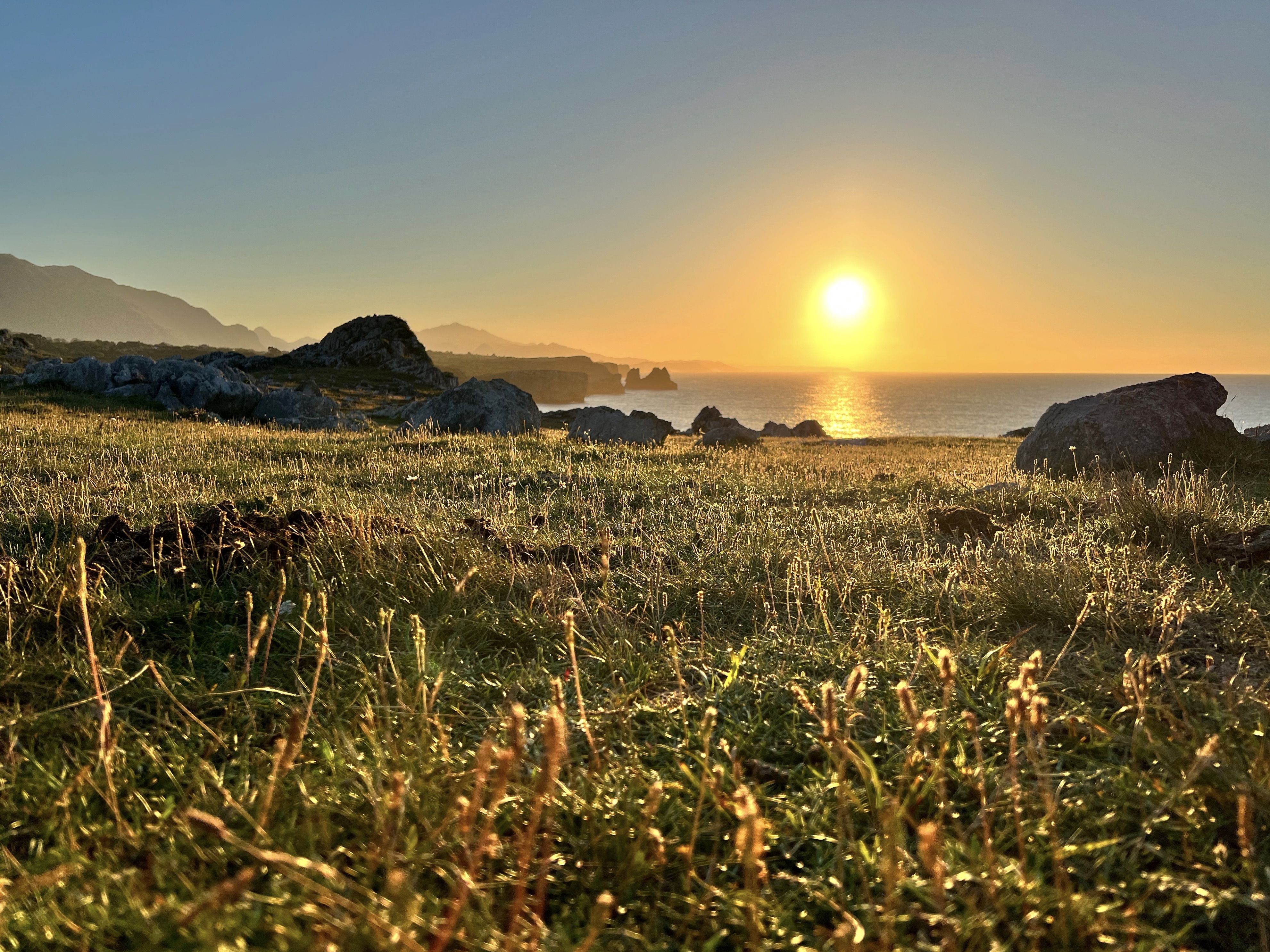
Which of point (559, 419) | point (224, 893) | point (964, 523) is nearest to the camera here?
point (224, 893)

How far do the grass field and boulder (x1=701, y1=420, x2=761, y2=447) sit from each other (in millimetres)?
14987

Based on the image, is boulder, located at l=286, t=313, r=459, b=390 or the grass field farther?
boulder, located at l=286, t=313, r=459, b=390

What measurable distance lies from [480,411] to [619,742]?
63.4ft

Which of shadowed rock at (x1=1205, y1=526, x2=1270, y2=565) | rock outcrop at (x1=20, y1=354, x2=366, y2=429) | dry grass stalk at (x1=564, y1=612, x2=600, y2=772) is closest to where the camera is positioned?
dry grass stalk at (x1=564, y1=612, x2=600, y2=772)

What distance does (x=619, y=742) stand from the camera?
2.59 m

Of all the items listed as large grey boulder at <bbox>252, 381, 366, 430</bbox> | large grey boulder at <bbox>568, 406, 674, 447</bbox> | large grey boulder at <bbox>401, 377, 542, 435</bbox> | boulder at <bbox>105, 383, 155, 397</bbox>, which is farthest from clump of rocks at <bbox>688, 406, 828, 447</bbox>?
boulder at <bbox>105, 383, 155, 397</bbox>

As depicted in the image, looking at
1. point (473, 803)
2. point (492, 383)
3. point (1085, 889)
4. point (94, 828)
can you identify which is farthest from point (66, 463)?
point (492, 383)

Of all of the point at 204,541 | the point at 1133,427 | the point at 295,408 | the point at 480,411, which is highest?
the point at 1133,427

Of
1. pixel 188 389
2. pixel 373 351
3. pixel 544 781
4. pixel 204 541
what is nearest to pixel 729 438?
pixel 188 389

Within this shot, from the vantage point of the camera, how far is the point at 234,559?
455 centimetres

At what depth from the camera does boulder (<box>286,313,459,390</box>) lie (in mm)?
44156

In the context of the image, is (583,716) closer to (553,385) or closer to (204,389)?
(204,389)

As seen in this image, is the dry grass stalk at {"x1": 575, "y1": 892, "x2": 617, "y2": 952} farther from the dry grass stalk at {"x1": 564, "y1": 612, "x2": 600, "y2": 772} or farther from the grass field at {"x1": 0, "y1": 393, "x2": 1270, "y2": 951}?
the dry grass stalk at {"x1": 564, "y1": 612, "x2": 600, "y2": 772}

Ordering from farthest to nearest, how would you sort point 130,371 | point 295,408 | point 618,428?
1. point 130,371
2. point 295,408
3. point 618,428
